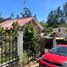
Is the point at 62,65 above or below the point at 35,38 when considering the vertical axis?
below

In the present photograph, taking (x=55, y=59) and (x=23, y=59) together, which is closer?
(x=55, y=59)

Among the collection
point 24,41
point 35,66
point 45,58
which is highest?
point 24,41

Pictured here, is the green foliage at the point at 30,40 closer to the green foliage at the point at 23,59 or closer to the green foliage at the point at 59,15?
the green foliage at the point at 23,59

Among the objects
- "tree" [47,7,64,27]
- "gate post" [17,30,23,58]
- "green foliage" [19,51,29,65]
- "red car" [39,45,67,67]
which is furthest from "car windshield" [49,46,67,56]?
"tree" [47,7,64,27]

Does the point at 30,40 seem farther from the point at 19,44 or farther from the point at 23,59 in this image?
the point at 23,59

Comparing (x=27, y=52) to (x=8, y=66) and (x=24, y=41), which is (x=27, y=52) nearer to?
(x=24, y=41)

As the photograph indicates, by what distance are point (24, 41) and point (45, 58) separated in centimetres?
306

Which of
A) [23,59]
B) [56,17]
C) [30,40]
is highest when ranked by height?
[56,17]

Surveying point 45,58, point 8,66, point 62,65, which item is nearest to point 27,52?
point 8,66

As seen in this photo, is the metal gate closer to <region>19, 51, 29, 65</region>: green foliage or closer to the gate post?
the gate post

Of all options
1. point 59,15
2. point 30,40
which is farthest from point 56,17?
point 30,40

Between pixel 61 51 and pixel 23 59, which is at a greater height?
pixel 61 51

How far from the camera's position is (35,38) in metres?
11.9

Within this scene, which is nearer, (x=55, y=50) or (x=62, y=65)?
(x=62, y=65)
